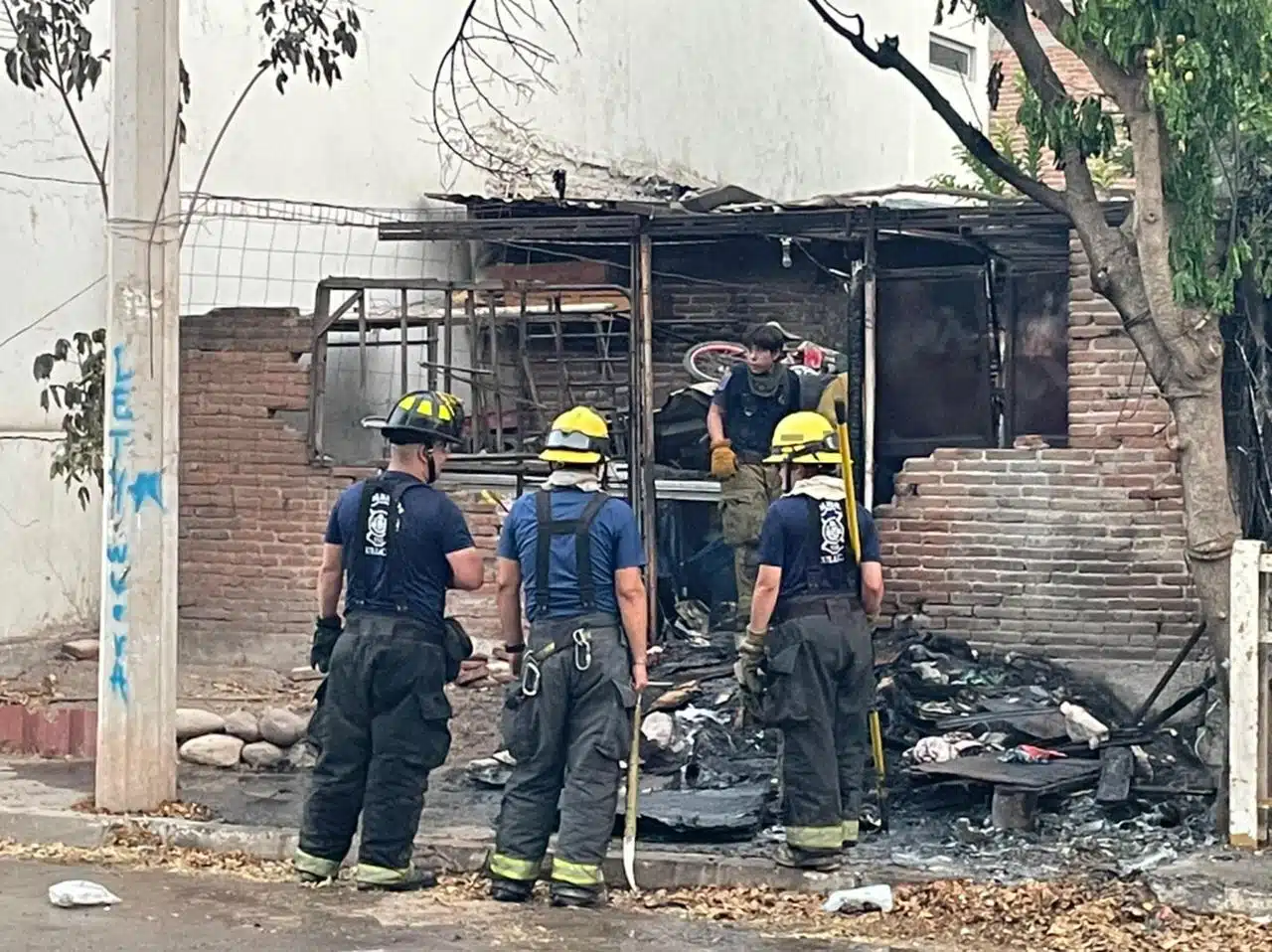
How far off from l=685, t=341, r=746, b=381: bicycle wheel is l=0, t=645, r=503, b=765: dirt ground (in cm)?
308

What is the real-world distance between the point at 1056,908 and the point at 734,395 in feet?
14.8

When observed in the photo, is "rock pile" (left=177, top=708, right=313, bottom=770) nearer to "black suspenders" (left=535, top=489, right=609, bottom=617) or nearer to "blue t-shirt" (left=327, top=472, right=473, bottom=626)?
"blue t-shirt" (left=327, top=472, right=473, bottom=626)

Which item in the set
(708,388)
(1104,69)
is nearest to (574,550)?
(1104,69)

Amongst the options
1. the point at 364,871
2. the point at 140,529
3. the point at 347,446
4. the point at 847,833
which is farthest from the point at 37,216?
the point at 847,833

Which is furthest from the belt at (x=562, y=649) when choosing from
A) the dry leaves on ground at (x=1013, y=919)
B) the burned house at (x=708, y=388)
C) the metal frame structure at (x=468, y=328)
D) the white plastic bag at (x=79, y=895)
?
the metal frame structure at (x=468, y=328)

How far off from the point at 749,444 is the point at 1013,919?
445 centimetres

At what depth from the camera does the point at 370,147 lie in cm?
1572

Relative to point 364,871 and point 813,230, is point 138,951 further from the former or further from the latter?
point 813,230

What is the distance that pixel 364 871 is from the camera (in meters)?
7.37

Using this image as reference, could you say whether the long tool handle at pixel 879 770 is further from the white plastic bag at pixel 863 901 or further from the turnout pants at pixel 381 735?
the turnout pants at pixel 381 735

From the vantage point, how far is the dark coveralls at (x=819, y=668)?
7.53 meters

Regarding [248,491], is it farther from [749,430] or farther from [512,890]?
[512,890]

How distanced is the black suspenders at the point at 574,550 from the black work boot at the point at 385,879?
1.16 meters

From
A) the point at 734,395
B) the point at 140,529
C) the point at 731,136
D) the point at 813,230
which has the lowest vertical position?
the point at 140,529
